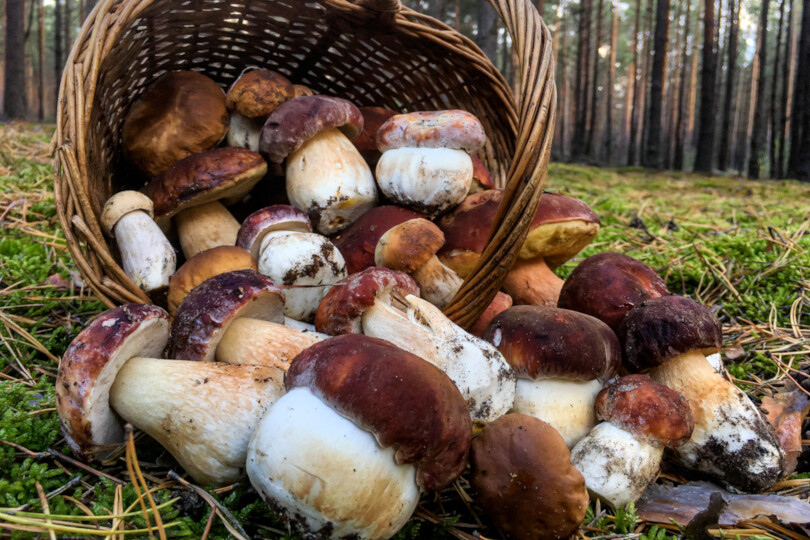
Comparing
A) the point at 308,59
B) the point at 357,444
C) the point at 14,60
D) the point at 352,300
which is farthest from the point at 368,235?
the point at 14,60

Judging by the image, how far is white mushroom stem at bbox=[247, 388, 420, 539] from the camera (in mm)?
1024

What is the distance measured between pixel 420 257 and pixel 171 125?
123 centimetres

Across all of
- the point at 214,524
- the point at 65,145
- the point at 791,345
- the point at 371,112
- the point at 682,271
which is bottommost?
the point at 214,524

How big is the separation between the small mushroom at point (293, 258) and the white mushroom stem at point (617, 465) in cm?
102

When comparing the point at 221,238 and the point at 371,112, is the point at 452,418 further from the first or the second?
the point at 371,112

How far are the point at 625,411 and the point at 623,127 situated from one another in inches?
1646

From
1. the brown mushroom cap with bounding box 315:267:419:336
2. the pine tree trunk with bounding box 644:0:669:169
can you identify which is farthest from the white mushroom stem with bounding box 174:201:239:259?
the pine tree trunk with bounding box 644:0:669:169

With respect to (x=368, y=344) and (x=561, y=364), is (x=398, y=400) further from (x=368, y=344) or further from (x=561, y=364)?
(x=561, y=364)

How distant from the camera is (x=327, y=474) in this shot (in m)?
1.02

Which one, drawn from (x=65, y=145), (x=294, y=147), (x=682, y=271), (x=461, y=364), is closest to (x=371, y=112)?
(x=294, y=147)

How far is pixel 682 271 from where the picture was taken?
2.75 m

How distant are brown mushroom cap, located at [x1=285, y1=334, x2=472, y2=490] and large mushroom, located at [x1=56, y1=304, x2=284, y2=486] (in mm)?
205

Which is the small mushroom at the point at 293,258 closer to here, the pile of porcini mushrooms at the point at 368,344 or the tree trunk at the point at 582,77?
the pile of porcini mushrooms at the point at 368,344

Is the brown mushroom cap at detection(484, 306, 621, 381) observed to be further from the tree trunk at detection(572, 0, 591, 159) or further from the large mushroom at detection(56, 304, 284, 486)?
the tree trunk at detection(572, 0, 591, 159)
